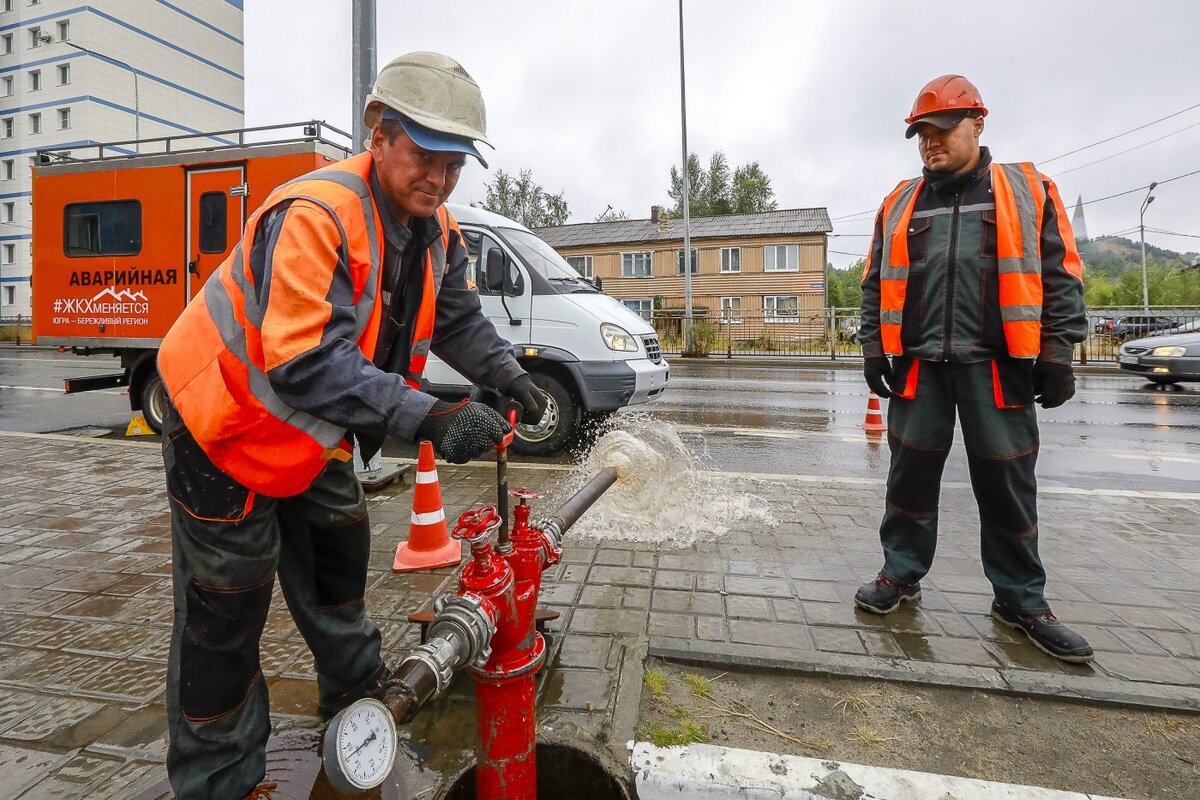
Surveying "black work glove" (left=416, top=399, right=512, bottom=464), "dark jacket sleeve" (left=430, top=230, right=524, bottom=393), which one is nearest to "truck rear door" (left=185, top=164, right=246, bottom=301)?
"dark jacket sleeve" (left=430, top=230, right=524, bottom=393)

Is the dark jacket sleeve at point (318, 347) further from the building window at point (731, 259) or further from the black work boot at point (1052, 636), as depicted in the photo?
the building window at point (731, 259)

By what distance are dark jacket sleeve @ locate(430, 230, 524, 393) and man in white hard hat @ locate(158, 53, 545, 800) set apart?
0.38 m

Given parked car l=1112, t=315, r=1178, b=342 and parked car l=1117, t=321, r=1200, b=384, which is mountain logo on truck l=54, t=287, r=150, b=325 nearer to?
parked car l=1117, t=321, r=1200, b=384

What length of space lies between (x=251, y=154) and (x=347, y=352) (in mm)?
6967

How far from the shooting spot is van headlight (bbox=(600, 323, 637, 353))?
676 cm

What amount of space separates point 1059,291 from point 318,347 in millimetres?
2853

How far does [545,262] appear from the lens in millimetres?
7258

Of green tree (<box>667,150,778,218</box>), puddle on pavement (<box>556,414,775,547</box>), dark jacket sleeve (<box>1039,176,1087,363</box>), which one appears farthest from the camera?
green tree (<box>667,150,778,218</box>)

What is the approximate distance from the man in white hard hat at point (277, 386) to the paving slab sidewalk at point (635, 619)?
49 cm

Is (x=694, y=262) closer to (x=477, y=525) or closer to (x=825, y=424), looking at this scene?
(x=825, y=424)

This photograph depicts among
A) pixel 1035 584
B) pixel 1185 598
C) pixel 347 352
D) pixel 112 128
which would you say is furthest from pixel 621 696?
pixel 112 128

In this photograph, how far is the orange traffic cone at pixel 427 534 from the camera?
12.3 ft

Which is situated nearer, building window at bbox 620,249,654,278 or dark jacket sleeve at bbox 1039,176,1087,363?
dark jacket sleeve at bbox 1039,176,1087,363

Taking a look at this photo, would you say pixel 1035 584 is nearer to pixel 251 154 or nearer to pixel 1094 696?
pixel 1094 696
